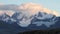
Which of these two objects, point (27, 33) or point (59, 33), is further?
point (27, 33)

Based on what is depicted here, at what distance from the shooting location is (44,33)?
3178 centimetres

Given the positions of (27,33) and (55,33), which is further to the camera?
(27,33)

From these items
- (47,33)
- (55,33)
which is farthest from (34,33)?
(55,33)

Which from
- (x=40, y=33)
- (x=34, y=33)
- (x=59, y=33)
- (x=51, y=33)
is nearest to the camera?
(x=59, y=33)

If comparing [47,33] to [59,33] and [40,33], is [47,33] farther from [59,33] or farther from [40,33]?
[59,33]

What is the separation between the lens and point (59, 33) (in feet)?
90.6

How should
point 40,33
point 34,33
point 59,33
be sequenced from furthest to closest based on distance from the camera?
1. point 34,33
2. point 40,33
3. point 59,33

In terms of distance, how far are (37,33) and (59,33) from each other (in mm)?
5025

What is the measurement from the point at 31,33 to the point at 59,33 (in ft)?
22.1

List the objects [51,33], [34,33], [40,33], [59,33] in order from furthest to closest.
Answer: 1. [34,33]
2. [40,33]
3. [51,33]
4. [59,33]

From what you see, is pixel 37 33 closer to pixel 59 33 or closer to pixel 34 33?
pixel 34 33

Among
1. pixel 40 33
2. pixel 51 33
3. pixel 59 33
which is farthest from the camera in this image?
pixel 40 33

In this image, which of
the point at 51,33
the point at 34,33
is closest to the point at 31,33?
the point at 34,33

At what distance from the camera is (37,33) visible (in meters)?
32.1
